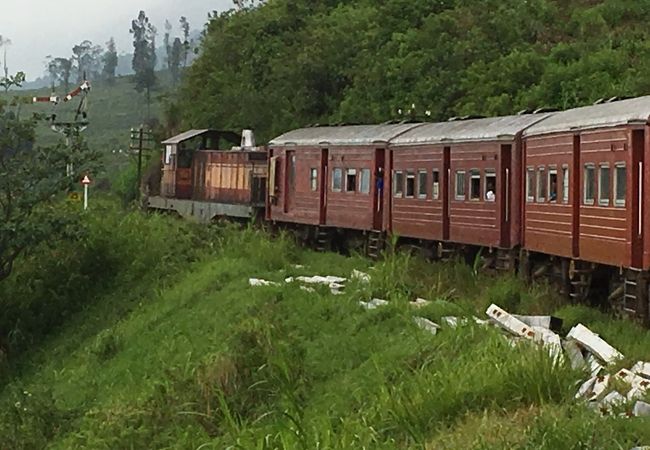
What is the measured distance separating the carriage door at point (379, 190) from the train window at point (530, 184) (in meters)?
5.69

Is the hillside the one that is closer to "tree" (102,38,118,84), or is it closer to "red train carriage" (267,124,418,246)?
"tree" (102,38,118,84)

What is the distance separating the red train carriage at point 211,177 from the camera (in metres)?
32.2

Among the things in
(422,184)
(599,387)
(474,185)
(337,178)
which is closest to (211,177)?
(337,178)

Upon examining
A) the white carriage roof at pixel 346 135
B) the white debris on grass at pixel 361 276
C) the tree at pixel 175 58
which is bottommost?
the white debris on grass at pixel 361 276

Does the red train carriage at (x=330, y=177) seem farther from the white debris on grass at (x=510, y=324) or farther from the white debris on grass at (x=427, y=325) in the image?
the white debris on grass at (x=510, y=324)

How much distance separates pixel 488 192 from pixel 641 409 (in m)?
11.0

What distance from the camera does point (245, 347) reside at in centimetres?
1528

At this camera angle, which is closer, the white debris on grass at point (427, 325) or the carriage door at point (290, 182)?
the white debris on grass at point (427, 325)

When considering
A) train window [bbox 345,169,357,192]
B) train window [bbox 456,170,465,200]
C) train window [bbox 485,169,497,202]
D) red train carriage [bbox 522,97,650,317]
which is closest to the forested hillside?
train window [bbox 345,169,357,192]

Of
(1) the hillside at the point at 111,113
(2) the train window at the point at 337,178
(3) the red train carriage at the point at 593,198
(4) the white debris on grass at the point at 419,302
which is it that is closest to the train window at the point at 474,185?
(3) the red train carriage at the point at 593,198

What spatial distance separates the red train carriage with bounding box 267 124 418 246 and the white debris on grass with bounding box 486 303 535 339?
10.4 metres

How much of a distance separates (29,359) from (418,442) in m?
17.2

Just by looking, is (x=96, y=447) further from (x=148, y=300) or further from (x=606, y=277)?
(x=148, y=300)

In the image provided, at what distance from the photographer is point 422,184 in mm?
22641
